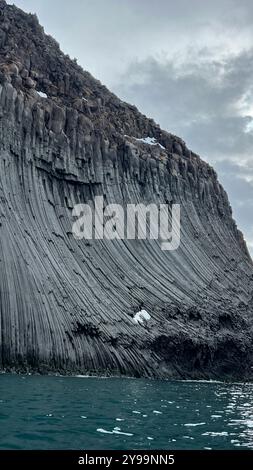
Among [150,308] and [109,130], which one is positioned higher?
[109,130]

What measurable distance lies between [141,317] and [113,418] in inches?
1255

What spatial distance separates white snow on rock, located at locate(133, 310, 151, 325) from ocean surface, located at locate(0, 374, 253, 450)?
690 inches

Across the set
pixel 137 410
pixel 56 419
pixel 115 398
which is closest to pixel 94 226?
pixel 115 398

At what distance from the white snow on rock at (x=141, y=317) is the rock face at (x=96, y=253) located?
0.36 m

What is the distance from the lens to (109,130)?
70625 mm

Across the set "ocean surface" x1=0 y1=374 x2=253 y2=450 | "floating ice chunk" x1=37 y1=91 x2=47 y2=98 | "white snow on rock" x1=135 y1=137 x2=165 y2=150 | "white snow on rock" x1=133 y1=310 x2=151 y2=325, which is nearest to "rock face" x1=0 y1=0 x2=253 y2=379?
"floating ice chunk" x1=37 y1=91 x2=47 y2=98

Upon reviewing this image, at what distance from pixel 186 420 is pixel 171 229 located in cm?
4533

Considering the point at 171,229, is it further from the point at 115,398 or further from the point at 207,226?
the point at 115,398

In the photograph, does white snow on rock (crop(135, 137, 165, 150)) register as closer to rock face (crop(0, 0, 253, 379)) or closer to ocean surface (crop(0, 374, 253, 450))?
rock face (crop(0, 0, 253, 379))

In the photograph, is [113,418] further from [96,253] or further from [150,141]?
[150,141]

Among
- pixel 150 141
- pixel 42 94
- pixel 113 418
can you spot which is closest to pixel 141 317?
pixel 42 94

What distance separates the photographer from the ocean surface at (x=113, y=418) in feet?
58.0

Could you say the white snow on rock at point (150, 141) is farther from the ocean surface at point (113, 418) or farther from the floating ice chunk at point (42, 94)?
the ocean surface at point (113, 418)
